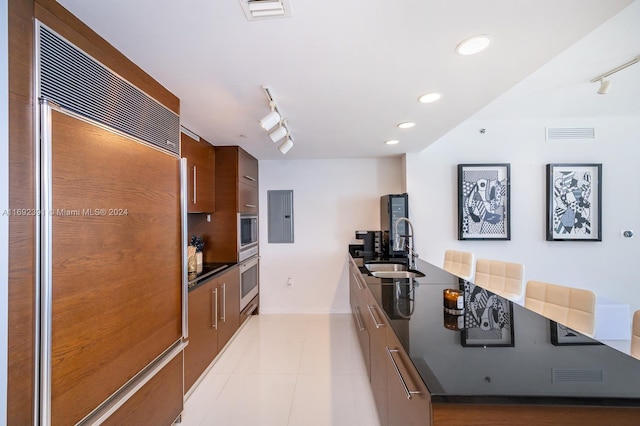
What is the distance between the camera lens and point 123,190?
124 cm

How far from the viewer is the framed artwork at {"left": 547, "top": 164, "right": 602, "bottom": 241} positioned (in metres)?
3.09

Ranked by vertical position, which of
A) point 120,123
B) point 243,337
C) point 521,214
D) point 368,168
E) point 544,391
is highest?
point 368,168

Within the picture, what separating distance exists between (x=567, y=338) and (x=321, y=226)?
9.84 feet

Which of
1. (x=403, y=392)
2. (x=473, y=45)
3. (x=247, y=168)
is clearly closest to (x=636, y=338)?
(x=403, y=392)

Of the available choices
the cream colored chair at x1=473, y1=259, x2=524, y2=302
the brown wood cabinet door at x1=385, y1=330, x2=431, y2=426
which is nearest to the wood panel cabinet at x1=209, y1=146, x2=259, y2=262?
the brown wood cabinet door at x1=385, y1=330, x2=431, y2=426

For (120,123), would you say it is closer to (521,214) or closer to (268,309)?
(268,309)

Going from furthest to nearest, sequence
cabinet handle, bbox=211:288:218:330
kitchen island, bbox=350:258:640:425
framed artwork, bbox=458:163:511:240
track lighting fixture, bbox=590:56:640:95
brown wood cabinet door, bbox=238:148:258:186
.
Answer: framed artwork, bbox=458:163:511:240, brown wood cabinet door, bbox=238:148:258:186, cabinet handle, bbox=211:288:218:330, track lighting fixture, bbox=590:56:640:95, kitchen island, bbox=350:258:640:425

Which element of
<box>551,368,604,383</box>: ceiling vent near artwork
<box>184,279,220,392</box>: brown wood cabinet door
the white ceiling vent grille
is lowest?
<box>184,279,220,392</box>: brown wood cabinet door

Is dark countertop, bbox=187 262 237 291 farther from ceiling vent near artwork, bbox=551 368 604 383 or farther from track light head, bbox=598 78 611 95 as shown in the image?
track light head, bbox=598 78 611 95

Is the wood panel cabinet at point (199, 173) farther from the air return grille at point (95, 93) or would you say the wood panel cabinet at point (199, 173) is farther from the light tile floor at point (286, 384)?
the light tile floor at point (286, 384)

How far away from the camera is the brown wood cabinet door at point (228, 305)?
2.50 meters

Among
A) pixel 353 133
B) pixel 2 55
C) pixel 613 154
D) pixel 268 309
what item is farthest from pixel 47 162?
pixel 613 154

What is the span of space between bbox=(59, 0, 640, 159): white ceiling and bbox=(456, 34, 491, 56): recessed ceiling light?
0.03 metres

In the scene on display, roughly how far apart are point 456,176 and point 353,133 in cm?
167
